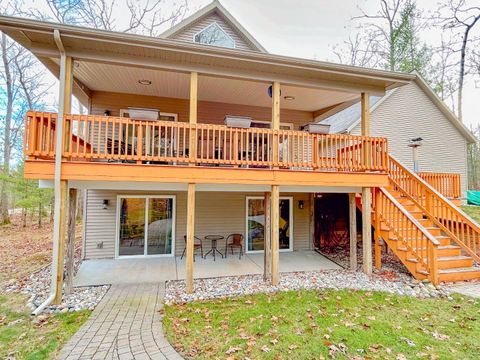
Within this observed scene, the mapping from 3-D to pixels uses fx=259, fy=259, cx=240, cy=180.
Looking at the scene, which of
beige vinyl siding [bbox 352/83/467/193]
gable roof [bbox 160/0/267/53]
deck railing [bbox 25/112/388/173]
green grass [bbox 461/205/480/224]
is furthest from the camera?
beige vinyl siding [bbox 352/83/467/193]

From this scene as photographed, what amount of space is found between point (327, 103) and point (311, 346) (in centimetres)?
809

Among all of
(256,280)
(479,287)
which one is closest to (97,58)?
(256,280)

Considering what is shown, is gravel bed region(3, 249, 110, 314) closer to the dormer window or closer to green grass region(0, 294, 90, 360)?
green grass region(0, 294, 90, 360)

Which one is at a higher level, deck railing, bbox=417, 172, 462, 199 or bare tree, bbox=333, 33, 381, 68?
bare tree, bbox=333, 33, 381, 68

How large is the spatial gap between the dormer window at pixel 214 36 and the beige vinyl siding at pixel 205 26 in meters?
0.12

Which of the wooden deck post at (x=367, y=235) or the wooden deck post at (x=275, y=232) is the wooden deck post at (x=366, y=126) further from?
the wooden deck post at (x=275, y=232)

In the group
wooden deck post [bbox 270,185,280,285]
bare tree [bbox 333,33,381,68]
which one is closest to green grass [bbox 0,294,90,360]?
wooden deck post [bbox 270,185,280,285]

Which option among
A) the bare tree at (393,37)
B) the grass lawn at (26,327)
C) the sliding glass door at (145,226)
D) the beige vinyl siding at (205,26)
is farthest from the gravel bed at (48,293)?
Result: the bare tree at (393,37)

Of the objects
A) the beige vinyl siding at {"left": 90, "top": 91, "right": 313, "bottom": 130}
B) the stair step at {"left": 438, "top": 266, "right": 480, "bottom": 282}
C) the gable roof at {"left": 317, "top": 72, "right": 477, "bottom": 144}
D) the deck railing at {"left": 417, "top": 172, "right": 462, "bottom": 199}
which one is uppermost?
the gable roof at {"left": 317, "top": 72, "right": 477, "bottom": 144}

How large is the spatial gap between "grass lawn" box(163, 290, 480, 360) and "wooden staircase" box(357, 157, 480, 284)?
112 centimetres

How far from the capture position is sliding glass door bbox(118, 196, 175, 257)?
28.3 feet

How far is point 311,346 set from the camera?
147 inches

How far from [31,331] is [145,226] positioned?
4.62 metres

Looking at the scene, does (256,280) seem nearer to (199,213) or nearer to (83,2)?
(199,213)
